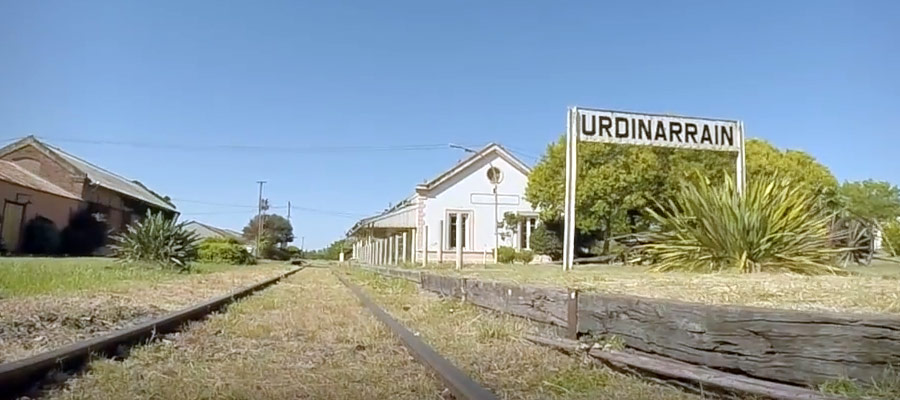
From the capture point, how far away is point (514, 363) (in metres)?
3.98

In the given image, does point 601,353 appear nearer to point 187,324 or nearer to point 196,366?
point 196,366

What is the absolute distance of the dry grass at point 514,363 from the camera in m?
3.27

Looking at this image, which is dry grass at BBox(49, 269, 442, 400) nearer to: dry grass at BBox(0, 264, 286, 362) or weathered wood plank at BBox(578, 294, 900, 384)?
dry grass at BBox(0, 264, 286, 362)

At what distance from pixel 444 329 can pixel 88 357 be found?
8.61ft

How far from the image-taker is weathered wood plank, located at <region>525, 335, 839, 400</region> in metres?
2.64

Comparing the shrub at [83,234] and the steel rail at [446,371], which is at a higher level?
the shrub at [83,234]

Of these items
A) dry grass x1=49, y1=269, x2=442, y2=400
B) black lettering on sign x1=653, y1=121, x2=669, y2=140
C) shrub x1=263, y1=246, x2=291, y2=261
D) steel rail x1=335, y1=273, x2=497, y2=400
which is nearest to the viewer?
steel rail x1=335, y1=273, x2=497, y2=400

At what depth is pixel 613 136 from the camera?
11.5 metres

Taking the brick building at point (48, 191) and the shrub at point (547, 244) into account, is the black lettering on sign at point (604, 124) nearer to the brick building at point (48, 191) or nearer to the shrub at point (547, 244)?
the shrub at point (547, 244)

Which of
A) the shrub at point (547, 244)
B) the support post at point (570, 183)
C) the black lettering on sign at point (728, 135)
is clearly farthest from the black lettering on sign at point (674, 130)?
the shrub at point (547, 244)

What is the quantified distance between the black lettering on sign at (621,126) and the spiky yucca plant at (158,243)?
34.1 feet

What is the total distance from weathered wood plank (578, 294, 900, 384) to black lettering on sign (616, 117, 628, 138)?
26.6 feet

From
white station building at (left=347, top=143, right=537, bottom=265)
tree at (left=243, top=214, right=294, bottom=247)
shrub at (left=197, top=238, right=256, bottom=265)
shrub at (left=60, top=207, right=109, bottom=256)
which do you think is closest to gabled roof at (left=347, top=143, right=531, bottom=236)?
white station building at (left=347, top=143, right=537, bottom=265)

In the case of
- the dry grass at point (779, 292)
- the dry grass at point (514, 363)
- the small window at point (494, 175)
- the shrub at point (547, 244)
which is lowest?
the dry grass at point (514, 363)
